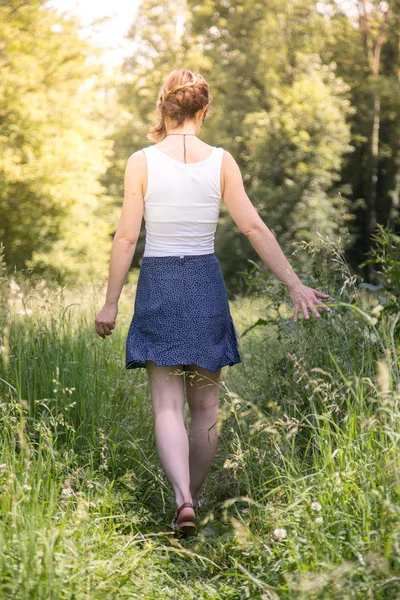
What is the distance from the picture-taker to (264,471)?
10.7 ft

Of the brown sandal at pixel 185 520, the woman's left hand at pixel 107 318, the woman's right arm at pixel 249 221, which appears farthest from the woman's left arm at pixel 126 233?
the brown sandal at pixel 185 520

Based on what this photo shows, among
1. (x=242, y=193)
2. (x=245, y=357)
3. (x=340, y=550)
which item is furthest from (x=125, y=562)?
(x=245, y=357)

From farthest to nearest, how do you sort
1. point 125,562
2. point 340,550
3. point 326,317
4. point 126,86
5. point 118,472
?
point 126,86
point 326,317
point 118,472
point 125,562
point 340,550

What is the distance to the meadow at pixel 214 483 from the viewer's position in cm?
217

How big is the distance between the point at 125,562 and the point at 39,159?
37.1ft

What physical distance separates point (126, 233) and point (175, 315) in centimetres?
41

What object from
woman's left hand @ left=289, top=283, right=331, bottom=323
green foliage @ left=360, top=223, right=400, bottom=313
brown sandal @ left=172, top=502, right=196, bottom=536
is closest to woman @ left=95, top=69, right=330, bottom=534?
woman's left hand @ left=289, top=283, right=331, bottom=323

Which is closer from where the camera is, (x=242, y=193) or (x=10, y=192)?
(x=242, y=193)

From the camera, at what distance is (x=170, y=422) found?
3219 millimetres

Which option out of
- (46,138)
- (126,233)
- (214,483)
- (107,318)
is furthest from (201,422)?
(46,138)

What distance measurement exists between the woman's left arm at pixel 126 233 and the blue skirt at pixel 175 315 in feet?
0.36

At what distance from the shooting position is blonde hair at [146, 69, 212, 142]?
126 inches

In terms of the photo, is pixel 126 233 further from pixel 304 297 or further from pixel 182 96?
pixel 304 297

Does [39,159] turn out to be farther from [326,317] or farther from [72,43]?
[326,317]
